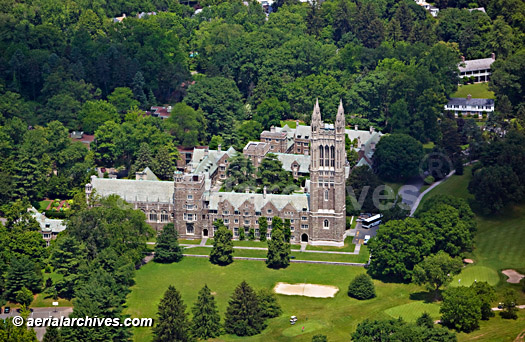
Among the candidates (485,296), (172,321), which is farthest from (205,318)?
(485,296)

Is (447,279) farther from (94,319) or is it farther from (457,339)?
(94,319)

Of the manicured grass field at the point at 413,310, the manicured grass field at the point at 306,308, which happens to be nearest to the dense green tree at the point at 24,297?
the manicured grass field at the point at 306,308

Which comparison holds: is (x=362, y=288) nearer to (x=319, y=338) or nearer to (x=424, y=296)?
(x=424, y=296)

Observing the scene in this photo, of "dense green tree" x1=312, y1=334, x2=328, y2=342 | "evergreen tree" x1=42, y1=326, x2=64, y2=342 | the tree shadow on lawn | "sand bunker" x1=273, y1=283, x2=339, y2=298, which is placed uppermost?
"sand bunker" x1=273, y1=283, x2=339, y2=298

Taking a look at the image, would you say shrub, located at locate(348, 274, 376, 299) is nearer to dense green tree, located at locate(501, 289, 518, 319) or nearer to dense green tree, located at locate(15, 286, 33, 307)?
dense green tree, located at locate(501, 289, 518, 319)

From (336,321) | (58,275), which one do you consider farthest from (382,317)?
(58,275)

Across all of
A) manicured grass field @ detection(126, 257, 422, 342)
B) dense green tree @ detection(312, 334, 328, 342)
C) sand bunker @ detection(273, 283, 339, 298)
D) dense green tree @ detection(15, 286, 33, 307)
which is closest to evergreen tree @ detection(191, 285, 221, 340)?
manicured grass field @ detection(126, 257, 422, 342)

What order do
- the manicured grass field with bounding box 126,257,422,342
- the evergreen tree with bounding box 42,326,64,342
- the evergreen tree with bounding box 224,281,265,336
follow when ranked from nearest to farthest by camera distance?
the evergreen tree with bounding box 42,326,64,342, the manicured grass field with bounding box 126,257,422,342, the evergreen tree with bounding box 224,281,265,336
